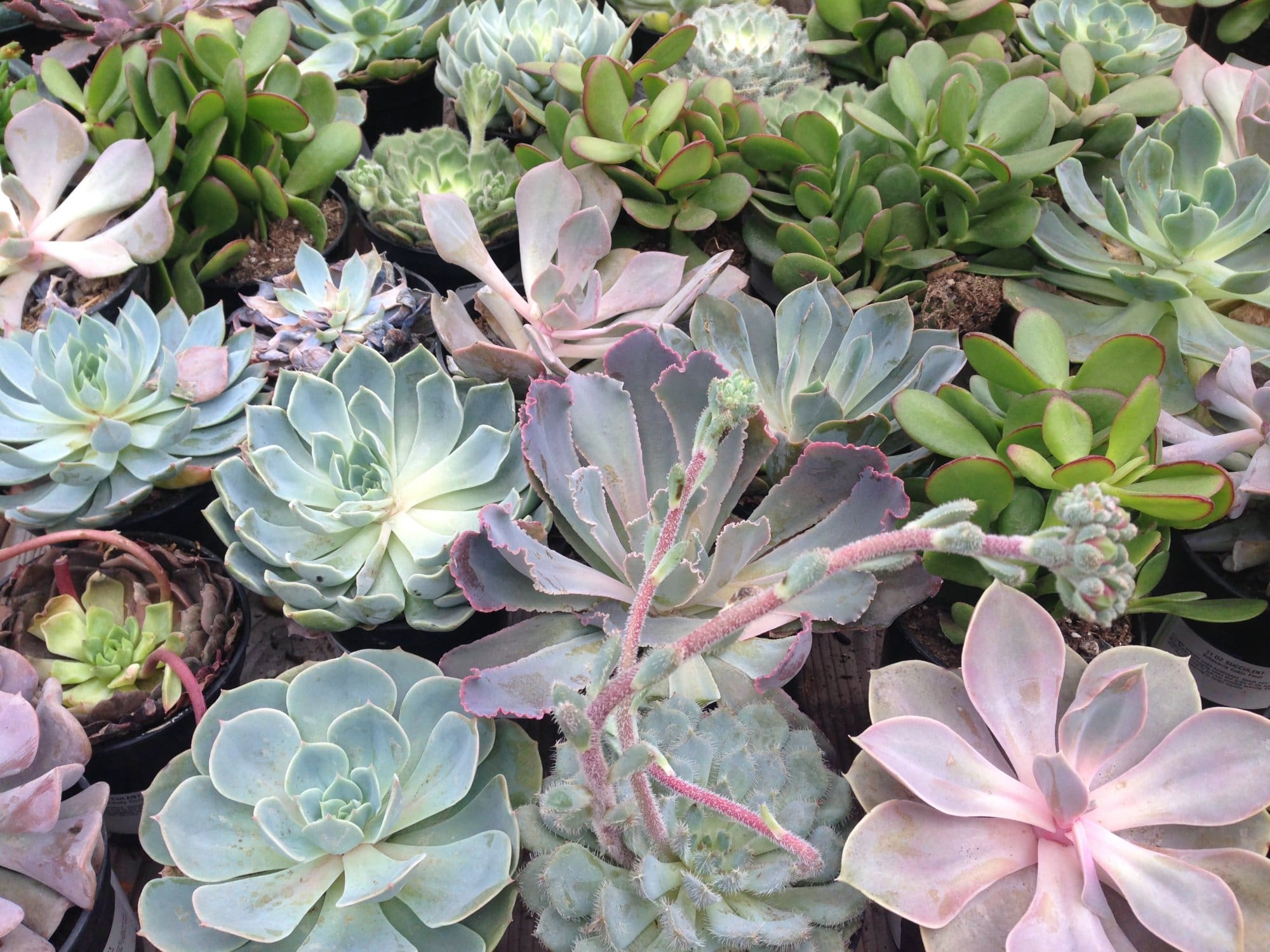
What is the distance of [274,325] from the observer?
4.20ft

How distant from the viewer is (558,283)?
3.71 ft

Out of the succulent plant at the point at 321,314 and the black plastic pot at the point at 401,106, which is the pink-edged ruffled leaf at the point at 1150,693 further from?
the black plastic pot at the point at 401,106

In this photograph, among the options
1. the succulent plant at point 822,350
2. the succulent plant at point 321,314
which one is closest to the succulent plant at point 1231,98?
the succulent plant at point 822,350

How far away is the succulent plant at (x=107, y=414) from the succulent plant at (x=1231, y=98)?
1373 millimetres

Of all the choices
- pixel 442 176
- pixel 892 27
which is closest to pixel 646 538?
pixel 442 176

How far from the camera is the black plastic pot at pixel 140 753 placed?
98 centimetres

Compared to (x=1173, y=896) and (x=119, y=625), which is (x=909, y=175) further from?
(x=119, y=625)

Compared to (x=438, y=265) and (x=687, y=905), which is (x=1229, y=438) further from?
(x=438, y=265)

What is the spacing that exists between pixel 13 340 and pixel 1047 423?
1.20 m

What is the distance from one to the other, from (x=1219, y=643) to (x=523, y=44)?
1.35 meters

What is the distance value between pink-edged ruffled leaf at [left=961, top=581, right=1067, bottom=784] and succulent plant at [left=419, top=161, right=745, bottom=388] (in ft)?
1.70

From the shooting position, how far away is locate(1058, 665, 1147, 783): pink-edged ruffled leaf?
772mm

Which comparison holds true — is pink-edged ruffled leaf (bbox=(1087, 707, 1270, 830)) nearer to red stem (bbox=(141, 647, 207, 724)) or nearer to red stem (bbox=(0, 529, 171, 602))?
red stem (bbox=(141, 647, 207, 724))

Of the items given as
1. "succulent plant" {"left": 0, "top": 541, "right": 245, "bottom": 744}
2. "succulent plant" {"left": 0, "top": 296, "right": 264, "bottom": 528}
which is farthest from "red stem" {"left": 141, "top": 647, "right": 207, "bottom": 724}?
"succulent plant" {"left": 0, "top": 296, "right": 264, "bottom": 528}
